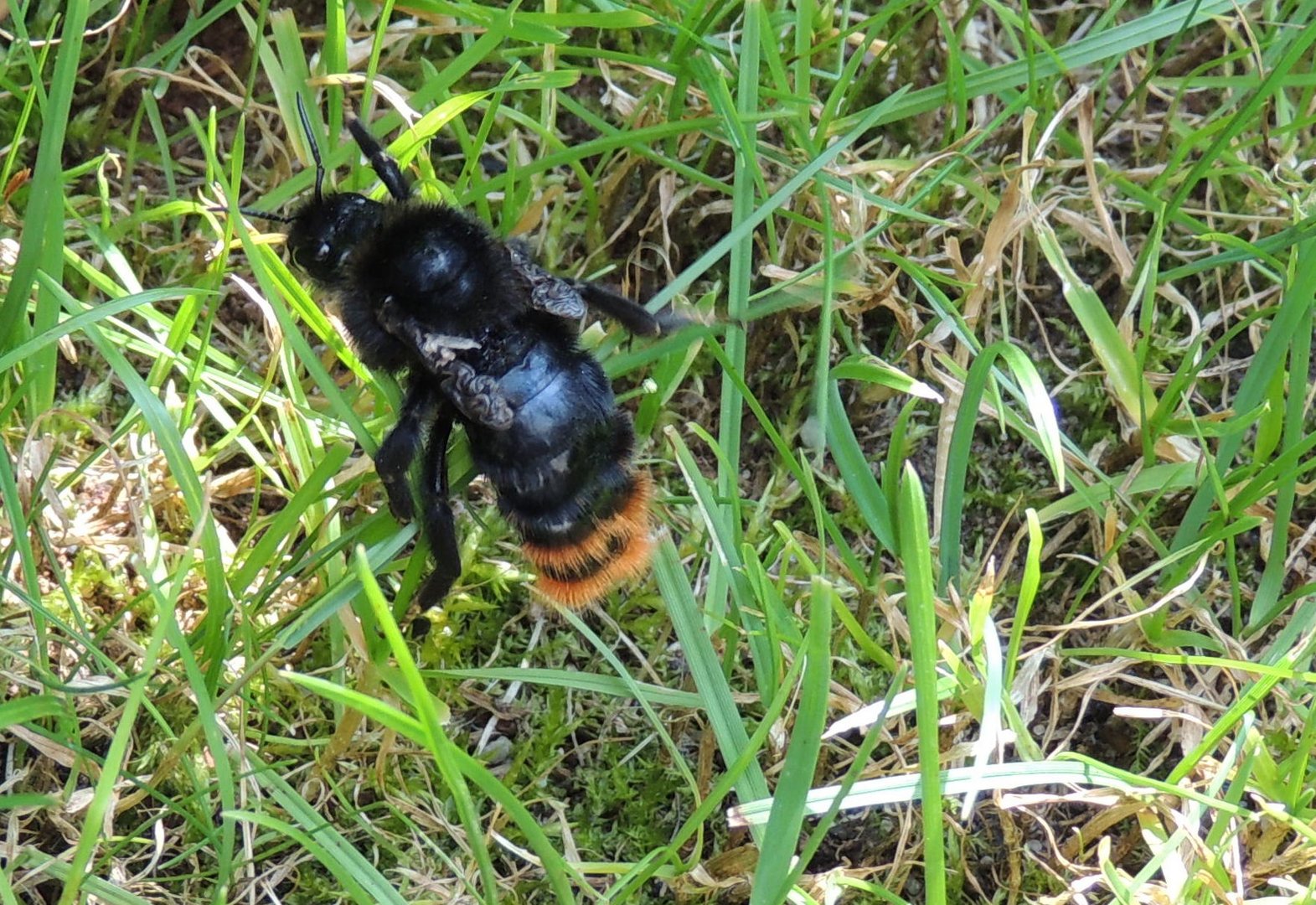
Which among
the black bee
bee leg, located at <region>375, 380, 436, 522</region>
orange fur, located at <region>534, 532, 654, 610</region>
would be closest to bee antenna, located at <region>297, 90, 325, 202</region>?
the black bee

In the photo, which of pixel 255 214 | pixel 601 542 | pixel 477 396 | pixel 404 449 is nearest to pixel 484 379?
pixel 477 396

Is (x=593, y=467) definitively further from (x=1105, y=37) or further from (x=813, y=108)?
(x=1105, y=37)

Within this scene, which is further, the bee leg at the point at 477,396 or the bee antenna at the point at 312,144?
the bee antenna at the point at 312,144

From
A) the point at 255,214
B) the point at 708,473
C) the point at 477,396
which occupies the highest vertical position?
the point at 255,214

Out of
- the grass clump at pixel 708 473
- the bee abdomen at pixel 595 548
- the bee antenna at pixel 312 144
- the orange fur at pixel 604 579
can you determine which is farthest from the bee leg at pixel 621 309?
the bee antenna at pixel 312 144

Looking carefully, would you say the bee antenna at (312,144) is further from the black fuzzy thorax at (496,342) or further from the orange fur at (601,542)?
the orange fur at (601,542)

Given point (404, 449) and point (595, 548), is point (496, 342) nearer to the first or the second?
point (404, 449)

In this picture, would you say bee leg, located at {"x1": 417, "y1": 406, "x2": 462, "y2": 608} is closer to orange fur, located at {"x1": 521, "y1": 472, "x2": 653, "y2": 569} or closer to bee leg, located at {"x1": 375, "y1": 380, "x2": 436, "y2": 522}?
bee leg, located at {"x1": 375, "y1": 380, "x2": 436, "y2": 522}
